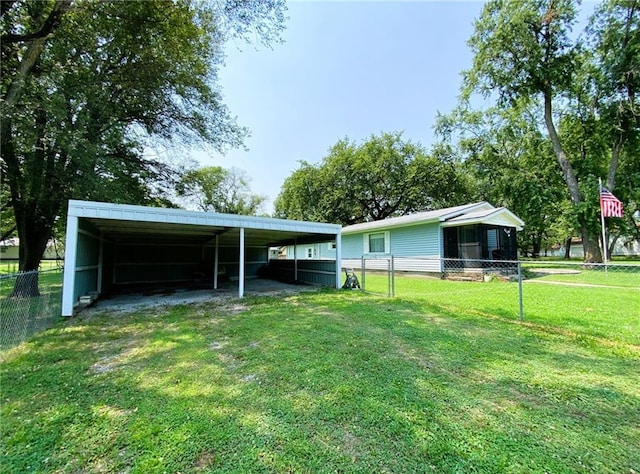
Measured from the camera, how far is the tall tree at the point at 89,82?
7.02 meters

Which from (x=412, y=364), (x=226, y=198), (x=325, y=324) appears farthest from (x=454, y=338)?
(x=226, y=198)

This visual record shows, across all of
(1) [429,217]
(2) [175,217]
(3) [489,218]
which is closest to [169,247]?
(2) [175,217]

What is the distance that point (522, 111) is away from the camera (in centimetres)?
1928

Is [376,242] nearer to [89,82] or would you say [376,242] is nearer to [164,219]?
[164,219]

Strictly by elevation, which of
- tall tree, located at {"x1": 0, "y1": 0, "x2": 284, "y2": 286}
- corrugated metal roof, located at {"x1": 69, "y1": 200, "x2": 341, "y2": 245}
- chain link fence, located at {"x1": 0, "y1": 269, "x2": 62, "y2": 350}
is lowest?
chain link fence, located at {"x1": 0, "y1": 269, "x2": 62, "y2": 350}

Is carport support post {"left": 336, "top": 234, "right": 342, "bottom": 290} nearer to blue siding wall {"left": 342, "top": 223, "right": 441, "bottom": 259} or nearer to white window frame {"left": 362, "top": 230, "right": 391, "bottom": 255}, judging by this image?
blue siding wall {"left": 342, "top": 223, "right": 441, "bottom": 259}

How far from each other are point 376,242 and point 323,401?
13667 mm

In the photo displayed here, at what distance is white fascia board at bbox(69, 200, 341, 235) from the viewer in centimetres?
576

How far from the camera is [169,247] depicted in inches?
511

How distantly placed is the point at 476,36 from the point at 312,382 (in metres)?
21.0

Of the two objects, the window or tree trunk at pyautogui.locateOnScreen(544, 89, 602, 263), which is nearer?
tree trunk at pyautogui.locateOnScreen(544, 89, 602, 263)

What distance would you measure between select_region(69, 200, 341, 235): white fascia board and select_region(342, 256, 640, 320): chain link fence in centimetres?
228

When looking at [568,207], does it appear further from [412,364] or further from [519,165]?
[412,364]

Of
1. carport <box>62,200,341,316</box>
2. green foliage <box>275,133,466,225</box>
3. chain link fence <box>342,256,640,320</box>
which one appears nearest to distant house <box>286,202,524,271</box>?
chain link fence <box>342,256,640,320</box>
